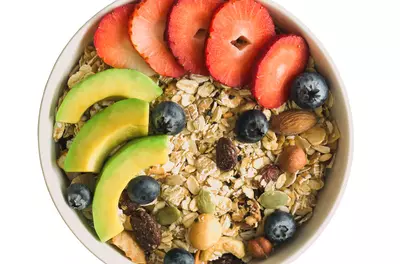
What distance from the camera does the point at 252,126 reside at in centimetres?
214

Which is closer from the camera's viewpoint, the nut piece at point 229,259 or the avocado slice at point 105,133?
the avocado slice at point 105,133

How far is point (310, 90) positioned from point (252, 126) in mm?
203

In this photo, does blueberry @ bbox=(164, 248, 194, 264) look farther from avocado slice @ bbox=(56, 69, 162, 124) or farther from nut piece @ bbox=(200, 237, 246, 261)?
avocado slice @ bbox=(56, 69, 162, 124)

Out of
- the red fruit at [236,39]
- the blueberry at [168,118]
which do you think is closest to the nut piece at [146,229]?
the blueberry at [168,118]

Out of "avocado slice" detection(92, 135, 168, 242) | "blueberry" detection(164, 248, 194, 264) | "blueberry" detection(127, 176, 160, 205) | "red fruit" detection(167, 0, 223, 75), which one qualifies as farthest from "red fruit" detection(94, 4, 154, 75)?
"blueberry" detection(164, 248, 194, 264)

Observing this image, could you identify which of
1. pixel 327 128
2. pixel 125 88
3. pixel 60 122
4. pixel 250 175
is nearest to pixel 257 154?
pixel 250 175

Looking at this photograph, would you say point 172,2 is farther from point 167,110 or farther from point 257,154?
point 257,154

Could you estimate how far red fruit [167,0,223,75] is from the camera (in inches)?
84.2

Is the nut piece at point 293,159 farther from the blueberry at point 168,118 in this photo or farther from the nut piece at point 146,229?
the nut piece at point 146,229

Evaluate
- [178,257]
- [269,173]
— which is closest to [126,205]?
[178,257]

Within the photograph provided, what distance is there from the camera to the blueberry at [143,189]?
2129 millimetres

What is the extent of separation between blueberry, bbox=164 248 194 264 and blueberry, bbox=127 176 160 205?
0.57ft

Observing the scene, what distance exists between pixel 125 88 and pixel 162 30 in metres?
0.21

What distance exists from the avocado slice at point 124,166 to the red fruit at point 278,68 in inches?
13.0
